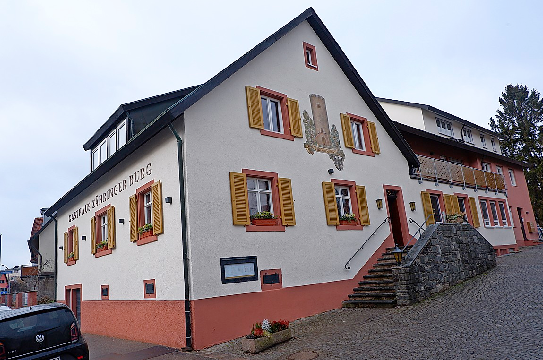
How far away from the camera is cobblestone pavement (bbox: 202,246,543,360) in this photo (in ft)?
22.6

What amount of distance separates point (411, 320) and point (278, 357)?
3489mm

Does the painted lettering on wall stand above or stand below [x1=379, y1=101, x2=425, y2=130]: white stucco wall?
below

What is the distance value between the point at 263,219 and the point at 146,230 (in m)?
3.30

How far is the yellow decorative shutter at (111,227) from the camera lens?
13.5 m

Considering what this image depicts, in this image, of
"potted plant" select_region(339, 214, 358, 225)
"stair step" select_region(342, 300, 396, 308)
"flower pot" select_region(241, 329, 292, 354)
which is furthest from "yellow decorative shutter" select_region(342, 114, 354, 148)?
"flower pot" select_region(241, 329, 292, 354)

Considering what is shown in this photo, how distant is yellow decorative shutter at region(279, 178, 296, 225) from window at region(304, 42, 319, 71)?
5.09m

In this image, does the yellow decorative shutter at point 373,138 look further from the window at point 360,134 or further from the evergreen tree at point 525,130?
the evergreen tree at point 525,130

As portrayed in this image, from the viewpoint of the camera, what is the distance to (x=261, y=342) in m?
8.37

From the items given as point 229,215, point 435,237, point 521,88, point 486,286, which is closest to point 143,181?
point 229,215

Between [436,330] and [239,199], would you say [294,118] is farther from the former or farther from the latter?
[436,330]

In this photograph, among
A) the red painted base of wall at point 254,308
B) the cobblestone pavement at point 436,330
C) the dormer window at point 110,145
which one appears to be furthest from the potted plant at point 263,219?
the dormer window at point 110,145

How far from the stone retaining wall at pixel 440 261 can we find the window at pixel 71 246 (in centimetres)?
1295

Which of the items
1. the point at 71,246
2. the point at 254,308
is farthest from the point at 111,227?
the point at 254,308

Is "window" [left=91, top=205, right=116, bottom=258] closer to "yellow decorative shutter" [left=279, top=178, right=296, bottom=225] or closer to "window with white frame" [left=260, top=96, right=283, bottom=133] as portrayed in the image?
"yellow decorative shutter" [left=279, top=178, right=296, bottom=225]
